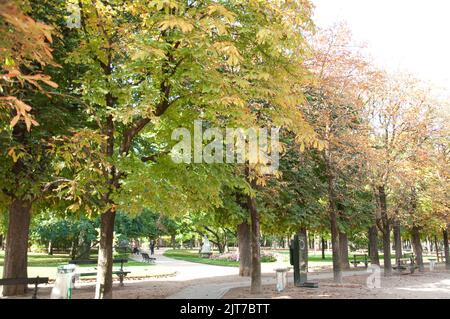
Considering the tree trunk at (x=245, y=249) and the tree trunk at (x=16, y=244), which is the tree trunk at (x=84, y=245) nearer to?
the tree trunk at (x=245, y=249)

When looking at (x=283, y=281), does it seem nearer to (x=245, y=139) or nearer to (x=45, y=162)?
(x=245, y=139)

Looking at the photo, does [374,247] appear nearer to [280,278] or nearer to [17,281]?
[280,278]

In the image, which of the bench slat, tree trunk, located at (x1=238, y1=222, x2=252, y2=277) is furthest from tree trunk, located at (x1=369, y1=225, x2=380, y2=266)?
the bench slat

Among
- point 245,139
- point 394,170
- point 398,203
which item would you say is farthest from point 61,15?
point 398,203

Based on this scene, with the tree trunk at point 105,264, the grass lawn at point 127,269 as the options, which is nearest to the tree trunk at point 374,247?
the grass lawn at point 127,269

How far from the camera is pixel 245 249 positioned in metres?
21.2

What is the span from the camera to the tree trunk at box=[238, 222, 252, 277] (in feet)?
68.9

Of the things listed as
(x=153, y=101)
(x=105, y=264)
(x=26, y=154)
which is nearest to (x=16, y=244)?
(x=26, y=154)

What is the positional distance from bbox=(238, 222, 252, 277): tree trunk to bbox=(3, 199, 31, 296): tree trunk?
10.7 metres

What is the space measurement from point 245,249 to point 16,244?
11279 millimetres

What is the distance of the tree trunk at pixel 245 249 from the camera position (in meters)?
21.0

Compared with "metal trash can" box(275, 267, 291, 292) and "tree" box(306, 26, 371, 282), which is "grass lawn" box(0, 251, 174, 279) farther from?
"tree" box(306, 26, 371, 282)

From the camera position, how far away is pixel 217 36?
9.27 meters

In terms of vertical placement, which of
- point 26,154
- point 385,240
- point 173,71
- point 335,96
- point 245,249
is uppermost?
point 335,96
